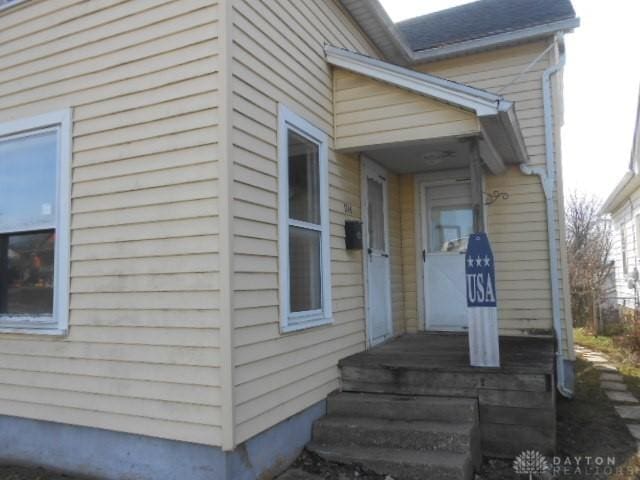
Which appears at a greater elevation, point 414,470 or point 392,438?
point 392,438

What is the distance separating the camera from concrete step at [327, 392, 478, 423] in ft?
12.6

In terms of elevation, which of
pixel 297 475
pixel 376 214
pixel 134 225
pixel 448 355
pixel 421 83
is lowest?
pixel 297 475

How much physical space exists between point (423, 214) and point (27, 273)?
4451 millimetres

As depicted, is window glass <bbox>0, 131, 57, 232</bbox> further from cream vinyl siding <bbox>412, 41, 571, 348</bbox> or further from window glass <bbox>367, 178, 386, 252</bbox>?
cream vinyl siding <bbox>412, 41, 571, 348</bbox>

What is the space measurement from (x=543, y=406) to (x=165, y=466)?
107 inches

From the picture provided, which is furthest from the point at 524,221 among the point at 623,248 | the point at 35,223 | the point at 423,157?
the point at 623,248

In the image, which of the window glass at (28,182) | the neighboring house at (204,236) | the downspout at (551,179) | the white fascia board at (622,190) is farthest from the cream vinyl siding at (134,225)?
the white fascia board at (622,190)

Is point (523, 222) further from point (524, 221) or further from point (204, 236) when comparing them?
point (204, 236)

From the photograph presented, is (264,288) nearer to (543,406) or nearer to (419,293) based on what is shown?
(543,406)

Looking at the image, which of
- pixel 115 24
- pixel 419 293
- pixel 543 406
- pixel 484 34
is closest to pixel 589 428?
pixel 543 406

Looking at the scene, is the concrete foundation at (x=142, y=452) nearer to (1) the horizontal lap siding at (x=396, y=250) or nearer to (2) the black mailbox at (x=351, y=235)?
(2) the black mailbox at (x=351, y=235)

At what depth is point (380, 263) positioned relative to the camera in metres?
5.80

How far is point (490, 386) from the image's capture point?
395 centimetres

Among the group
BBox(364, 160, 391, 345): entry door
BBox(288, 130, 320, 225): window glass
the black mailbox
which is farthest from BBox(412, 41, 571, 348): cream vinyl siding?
BBox(288, 130, 320, 225): window glass
